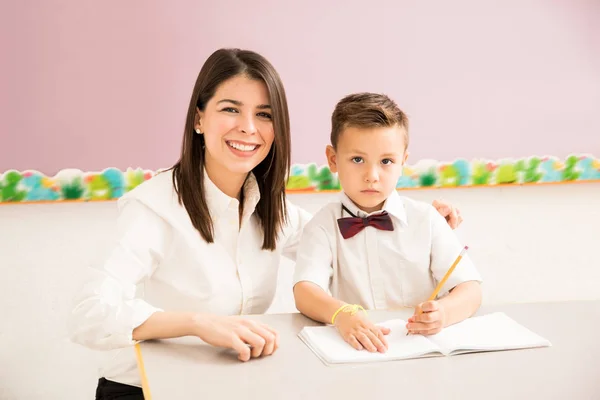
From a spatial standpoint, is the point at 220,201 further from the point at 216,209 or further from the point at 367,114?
the point at 367,114

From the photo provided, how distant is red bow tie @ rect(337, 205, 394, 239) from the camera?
1.63 metres

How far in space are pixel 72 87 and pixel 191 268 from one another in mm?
857

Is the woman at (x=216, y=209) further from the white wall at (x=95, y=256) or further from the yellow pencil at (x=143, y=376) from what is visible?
the white wall at (x=95, y=256)

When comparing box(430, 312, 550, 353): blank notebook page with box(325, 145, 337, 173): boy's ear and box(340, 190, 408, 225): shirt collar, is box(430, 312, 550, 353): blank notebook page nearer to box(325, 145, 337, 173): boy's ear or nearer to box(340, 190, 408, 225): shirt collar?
box(340, 190, 408, 225): shirt collar

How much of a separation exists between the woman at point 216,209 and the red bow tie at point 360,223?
7.2 inches

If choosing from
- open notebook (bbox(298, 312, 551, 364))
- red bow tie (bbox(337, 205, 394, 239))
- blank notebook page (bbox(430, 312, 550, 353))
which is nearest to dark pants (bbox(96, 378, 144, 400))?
open notebook (bbox(298, 312, 551, 364))

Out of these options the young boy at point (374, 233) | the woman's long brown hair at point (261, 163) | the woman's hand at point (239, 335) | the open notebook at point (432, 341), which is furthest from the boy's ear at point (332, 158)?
the woman's hand at point (239, 335)

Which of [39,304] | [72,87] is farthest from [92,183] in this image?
[39,304]

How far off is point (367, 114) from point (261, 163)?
0.98 feet

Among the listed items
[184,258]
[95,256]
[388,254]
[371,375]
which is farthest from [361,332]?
[95,256]

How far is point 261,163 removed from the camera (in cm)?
173

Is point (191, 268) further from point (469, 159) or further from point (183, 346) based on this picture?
point (469, 159)

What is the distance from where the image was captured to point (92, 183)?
2.18 metres

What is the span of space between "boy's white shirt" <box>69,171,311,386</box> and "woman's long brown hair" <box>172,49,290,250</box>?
0.08ft
